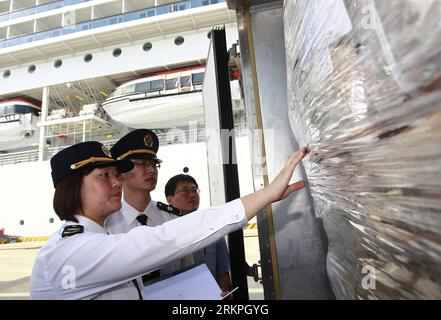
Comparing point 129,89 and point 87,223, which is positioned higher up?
point 129,89

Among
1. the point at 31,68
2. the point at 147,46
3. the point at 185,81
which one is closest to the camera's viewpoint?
the point at 185,81

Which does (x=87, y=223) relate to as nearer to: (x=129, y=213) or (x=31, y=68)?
(x=129, y=213)

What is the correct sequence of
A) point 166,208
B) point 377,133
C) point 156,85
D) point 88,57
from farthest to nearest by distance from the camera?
point 88,57 → point 156,85 → point 166,208 → point 377,133

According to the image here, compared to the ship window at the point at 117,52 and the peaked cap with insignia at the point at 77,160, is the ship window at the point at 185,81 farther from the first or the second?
the peaked cap with insignia at the point at 77,160

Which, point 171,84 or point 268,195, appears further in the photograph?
point 171,84

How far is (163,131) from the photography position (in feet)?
33.3

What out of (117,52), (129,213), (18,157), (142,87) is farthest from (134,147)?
(18,157)

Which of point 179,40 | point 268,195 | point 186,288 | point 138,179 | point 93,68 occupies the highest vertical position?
point 179,40

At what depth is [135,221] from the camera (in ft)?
5.25

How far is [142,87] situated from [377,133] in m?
9.03

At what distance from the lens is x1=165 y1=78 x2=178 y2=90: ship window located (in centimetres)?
853

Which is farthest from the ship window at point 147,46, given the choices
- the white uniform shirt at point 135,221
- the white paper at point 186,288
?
the white paper at point 186,288

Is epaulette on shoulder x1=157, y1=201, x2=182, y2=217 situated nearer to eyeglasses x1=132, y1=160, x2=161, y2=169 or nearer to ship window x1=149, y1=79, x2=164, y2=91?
eyeglasses x1=132, y1=160, x2=161, y2=169
